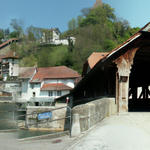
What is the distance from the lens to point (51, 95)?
59.5m

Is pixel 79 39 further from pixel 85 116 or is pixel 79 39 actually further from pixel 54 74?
pixel 85 116

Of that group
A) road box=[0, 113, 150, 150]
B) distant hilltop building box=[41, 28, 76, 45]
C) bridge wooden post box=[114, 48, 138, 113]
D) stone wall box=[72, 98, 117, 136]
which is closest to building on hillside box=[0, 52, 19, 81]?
distant hilltop building box=[41, 28, 76, 45]

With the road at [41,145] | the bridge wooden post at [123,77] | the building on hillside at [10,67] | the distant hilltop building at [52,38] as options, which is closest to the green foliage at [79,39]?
the distant hilltop building at [52,38]

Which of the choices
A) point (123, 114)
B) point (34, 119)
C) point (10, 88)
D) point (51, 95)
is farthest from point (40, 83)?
point (123, 114)

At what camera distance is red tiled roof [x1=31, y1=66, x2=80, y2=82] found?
62.2 meters

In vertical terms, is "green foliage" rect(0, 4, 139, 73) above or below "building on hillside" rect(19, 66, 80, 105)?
above

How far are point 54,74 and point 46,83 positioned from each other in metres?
3.46

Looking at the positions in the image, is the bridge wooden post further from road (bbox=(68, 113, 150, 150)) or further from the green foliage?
the green foliage

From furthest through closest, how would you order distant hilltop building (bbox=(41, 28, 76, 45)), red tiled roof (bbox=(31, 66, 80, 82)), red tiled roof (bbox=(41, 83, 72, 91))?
distant hilltop building (bbox=(41, 28, 76, 45)), red tiled roof (bbox=(31, 66, 80, 82)), red tiled roof (bbox=(41, 83, 72, 91))

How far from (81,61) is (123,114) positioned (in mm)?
61622

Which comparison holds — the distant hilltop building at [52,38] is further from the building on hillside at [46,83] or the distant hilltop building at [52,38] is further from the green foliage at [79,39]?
the building on hillside at [46,83]

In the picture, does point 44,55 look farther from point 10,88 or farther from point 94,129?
point 94,129

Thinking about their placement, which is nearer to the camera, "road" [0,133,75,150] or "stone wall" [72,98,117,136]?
"road" [0,133,75,150]

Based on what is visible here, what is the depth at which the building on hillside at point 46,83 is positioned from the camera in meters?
59.2
